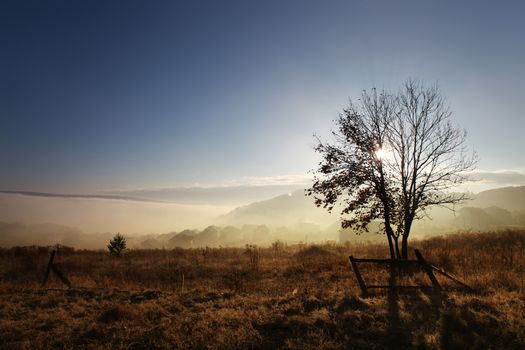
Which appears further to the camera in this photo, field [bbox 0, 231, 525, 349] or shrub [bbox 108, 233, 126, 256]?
shrub [bbox 108, 233, 126, 256]

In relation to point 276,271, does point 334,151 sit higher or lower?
higher

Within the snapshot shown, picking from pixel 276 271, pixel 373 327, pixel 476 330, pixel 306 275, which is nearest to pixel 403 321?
pixel 373 327

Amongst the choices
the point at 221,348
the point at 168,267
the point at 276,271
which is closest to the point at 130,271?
the point at 168,267

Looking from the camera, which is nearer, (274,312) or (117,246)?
(274,312)

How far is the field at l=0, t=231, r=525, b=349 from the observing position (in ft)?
20.1

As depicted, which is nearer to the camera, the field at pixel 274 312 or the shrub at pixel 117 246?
the field at pixel 274 312

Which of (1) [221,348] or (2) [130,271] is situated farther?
(2) [130,271]

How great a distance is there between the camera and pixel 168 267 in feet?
54.6

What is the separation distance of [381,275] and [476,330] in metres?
6.12

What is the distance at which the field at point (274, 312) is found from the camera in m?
6.14

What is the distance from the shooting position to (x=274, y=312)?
7.85 meters

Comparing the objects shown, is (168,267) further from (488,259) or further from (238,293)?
(488,259)

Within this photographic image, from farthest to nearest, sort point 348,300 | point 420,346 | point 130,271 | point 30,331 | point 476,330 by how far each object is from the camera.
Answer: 1. point 130,271
2. point 348,300
3. point 30,331
4. point 476,330
5. point 420,346

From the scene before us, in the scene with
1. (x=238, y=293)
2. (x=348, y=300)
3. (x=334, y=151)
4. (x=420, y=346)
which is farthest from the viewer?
(x=334, y=151)
